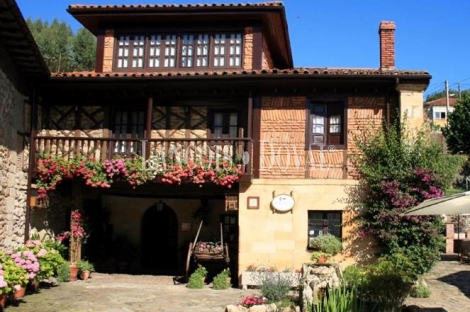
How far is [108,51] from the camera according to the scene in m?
17.4

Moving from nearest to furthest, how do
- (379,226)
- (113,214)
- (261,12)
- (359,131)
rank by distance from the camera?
(379,226) < (359,131) < (261,12) < (113,214)

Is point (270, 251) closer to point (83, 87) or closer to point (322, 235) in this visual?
point (322, 235)

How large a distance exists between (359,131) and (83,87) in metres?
7.91

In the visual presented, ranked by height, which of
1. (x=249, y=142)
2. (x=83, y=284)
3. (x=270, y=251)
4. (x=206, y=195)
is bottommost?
(x=83, y=284)

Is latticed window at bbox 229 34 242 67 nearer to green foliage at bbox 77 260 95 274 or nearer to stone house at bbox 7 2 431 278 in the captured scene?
stone house at bbox 7 2 431 278

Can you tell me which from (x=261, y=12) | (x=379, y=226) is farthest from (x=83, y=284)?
(x=261, y=12)

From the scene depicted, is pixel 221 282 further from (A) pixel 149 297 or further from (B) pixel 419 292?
(B) pixel 419 292

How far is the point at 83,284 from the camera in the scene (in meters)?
14.9

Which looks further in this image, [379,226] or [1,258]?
[379,226]

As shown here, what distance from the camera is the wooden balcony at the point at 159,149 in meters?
14.5

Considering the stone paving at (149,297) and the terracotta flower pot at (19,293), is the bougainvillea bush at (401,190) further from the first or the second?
the terracotta flower pot at (19,293)

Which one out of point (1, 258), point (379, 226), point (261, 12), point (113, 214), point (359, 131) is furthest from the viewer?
point (113, 214)

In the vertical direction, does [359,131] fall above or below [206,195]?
above

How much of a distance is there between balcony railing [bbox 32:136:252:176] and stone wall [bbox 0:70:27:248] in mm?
640
